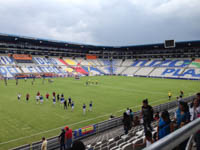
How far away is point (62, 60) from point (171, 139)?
77.9 m

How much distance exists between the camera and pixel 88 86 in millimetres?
36469

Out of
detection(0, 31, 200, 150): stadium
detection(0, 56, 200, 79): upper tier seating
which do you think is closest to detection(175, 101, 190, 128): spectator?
detection(0, 31, 200, 150): stadium

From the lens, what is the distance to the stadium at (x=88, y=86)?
11219 millimetres

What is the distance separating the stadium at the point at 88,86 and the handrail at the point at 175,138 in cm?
1

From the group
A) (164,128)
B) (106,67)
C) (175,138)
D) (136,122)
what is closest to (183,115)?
(164,128)

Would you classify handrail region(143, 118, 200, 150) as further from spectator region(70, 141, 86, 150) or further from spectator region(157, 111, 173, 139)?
spectator region(157, 111, 173, 139)

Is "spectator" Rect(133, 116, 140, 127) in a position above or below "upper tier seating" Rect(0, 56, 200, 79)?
below

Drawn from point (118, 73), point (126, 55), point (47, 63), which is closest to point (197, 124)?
point (47, 63)

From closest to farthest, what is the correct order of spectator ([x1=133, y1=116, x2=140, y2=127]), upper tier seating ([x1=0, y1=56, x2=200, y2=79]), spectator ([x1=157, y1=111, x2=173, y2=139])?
spectator ([x1=157, y1=111, x2=173, y2=139]) < spectator ([x1=133, y1=116, x2=140, y2=127]) < upper tier seating ([x1=0, y1=56, x2=200, y2=79])

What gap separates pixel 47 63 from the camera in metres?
68.3

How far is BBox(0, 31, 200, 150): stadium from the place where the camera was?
36.8 feet

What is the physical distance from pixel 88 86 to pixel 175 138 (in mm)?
35276

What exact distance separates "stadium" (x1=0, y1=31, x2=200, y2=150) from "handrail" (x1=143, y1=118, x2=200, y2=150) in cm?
1

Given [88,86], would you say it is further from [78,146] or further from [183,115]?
[78,146]
